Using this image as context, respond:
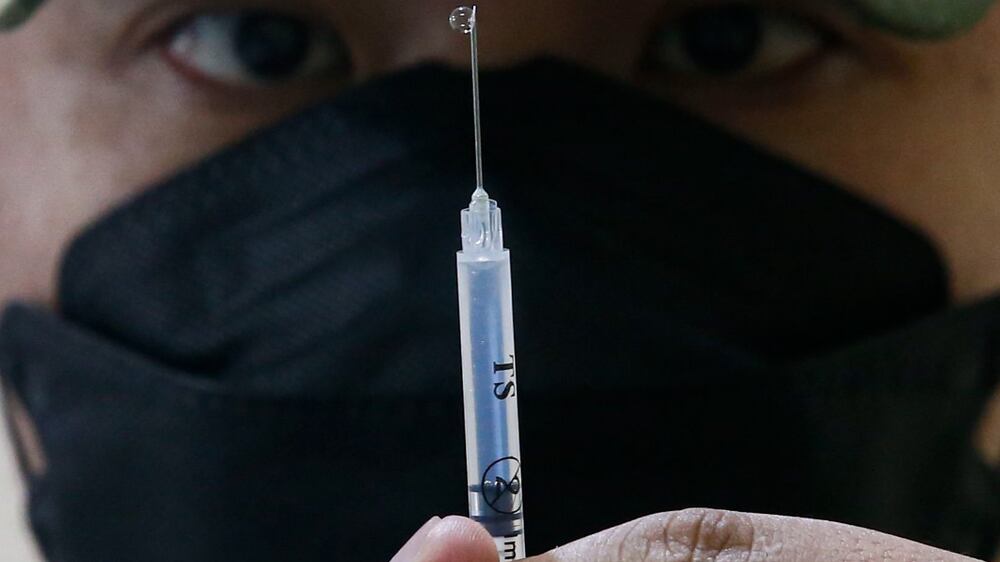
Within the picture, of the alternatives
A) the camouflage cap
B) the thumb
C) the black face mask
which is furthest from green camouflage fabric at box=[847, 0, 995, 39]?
the thumb

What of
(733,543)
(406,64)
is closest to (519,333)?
(406,64)

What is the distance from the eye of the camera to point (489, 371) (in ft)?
1.61

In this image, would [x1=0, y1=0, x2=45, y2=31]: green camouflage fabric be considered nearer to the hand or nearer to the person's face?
the person's face

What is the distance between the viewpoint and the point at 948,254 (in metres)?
0.87

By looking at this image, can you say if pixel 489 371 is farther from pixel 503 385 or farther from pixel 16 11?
pixel 16 11

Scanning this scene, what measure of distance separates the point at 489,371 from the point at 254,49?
0.46 m

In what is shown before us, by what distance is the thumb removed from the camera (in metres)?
0.41

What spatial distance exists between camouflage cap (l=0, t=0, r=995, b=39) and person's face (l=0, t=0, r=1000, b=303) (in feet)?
0.12

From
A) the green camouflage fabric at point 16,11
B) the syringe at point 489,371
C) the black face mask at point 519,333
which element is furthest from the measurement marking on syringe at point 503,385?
the green camouflage fabric at point 16,11

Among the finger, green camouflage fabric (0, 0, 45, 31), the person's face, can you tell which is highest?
green camouflage fabric (0, 0, 45, 31)

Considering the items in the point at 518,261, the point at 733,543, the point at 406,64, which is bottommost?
the point at 733,543

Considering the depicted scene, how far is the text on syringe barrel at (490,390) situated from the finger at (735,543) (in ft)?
0.22

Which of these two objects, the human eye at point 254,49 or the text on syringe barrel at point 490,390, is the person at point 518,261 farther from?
the text on syringe barrel at point 490,390

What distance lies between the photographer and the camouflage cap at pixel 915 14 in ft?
2.60
